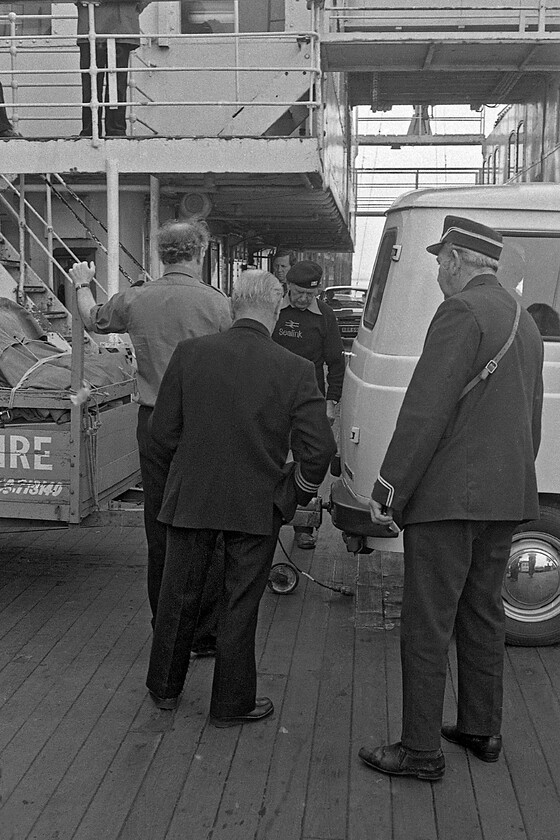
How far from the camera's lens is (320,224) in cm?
1620

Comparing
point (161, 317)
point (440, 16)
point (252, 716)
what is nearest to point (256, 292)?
point (161, 317)

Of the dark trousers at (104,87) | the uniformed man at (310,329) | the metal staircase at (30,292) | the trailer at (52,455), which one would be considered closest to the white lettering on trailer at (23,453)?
the trailer at (52,455)

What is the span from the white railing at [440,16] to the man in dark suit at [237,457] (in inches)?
366

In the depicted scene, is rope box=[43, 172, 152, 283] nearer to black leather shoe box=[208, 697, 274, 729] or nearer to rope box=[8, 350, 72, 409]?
rope box=[8, 350, 72, 409]

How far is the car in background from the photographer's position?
1792 centimetres

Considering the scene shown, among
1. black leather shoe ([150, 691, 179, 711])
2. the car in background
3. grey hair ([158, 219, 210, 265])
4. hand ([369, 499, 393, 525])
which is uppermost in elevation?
grey hair ([158, 219, 210, 265])

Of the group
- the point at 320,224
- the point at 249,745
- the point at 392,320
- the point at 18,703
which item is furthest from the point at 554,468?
the point at 320,224

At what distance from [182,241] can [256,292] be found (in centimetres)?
86

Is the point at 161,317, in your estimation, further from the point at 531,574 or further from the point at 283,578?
the point at 531,574

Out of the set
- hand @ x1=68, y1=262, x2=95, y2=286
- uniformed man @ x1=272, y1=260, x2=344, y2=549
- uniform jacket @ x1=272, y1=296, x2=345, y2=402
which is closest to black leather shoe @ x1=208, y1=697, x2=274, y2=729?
hand @ x1=68, y1=262, x2=95, y2=286

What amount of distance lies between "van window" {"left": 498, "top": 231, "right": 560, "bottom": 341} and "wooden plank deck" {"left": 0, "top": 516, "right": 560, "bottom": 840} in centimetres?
176

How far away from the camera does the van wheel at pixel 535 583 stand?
5234mm

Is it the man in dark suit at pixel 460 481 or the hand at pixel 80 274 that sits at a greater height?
the hand at pixel 80 274

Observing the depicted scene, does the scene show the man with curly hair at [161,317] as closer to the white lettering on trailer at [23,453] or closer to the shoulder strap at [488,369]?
the white lettering on trailer at [23,453]
